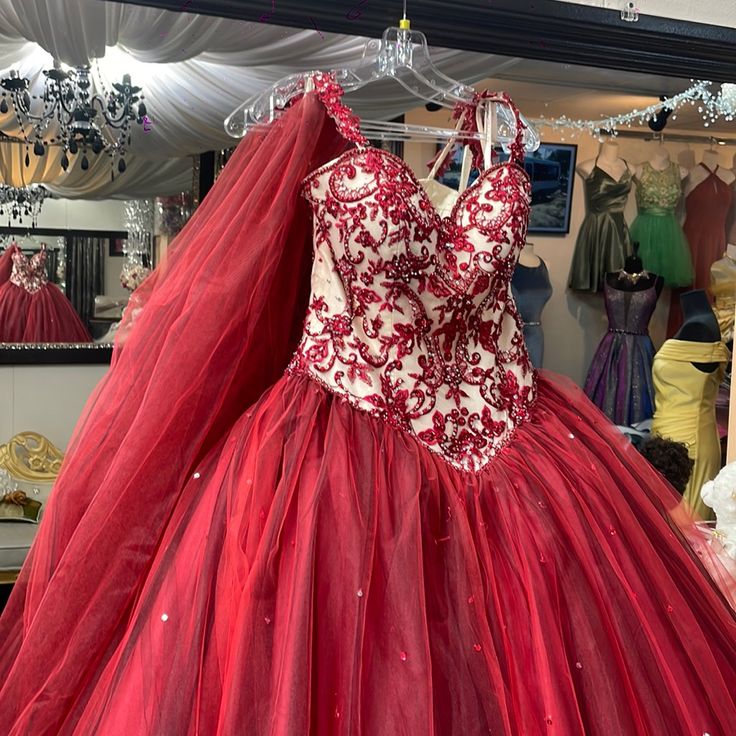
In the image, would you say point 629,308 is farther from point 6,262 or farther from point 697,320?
point 6,262

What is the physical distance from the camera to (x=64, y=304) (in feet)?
5.08

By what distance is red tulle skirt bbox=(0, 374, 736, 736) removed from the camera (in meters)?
0.70

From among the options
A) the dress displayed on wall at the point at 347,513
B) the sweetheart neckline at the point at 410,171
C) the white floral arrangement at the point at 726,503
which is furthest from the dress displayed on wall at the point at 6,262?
the white floral arrangement at the point at 726,503

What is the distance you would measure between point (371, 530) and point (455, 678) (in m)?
0.15

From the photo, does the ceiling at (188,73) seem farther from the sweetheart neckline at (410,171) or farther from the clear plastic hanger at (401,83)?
the sweetheart neckline at (410,171)

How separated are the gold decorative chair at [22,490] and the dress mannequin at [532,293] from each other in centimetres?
93

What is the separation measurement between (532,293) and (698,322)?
34 centimetres

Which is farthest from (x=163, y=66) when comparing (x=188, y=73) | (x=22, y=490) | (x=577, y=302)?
(x=577, y=302)

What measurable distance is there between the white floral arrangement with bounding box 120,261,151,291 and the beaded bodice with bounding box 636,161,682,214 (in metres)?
1.04

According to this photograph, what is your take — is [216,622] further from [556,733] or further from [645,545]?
[645,545]

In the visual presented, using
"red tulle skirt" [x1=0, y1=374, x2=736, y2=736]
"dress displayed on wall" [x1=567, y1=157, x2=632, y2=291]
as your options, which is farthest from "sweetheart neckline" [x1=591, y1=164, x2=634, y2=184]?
"red tulle skirt" [x1=0, y1=374, x2=736, y2=736]

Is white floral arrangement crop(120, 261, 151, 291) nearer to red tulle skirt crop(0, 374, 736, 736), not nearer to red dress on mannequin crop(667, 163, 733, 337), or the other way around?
red tulle skirt crop(0, 374, 736, 736)

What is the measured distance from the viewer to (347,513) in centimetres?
79

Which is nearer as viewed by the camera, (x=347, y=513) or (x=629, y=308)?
(x=347, y=513)
